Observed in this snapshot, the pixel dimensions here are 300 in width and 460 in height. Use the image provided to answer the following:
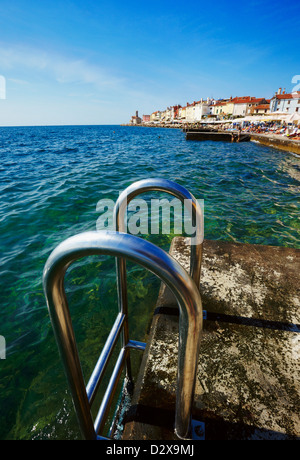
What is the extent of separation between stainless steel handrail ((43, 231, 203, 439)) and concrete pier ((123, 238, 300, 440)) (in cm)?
39

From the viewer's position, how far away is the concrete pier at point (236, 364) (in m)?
1.29

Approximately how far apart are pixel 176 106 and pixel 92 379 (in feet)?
555

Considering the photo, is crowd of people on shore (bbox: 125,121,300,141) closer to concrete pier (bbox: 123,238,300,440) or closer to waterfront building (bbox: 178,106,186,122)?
concrete pier (bbox: 123,238,300,440)

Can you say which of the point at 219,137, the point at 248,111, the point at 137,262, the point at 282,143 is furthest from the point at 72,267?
the point at 248,111

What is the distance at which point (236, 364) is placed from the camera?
1609 mm

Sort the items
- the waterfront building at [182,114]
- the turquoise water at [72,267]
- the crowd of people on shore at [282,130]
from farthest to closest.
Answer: the waterfront building at [182,114]
the crowd of people on shore at [282,130]
the turquoise water at [72,267]

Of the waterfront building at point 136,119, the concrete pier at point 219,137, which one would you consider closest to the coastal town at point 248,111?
the concrete pier at point 219,137

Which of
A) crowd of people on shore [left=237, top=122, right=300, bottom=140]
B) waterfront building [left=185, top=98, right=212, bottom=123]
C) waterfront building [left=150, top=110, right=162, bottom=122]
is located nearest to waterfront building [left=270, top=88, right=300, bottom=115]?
crowd of people on shore [left=237, top=122, right=300, bottom=140]

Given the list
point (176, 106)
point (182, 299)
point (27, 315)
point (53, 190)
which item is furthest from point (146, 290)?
point (176, 106)

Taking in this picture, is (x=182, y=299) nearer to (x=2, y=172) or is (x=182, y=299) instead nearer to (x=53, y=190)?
(x=53, y=190)

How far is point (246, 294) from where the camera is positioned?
2.26 meters

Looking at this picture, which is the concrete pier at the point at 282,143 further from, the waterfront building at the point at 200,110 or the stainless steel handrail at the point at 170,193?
the waterfront building at the point at 200,110

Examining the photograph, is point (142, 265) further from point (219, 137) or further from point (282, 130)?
point (219, 137)

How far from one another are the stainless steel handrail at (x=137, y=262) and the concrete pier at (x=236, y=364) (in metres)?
0.39
